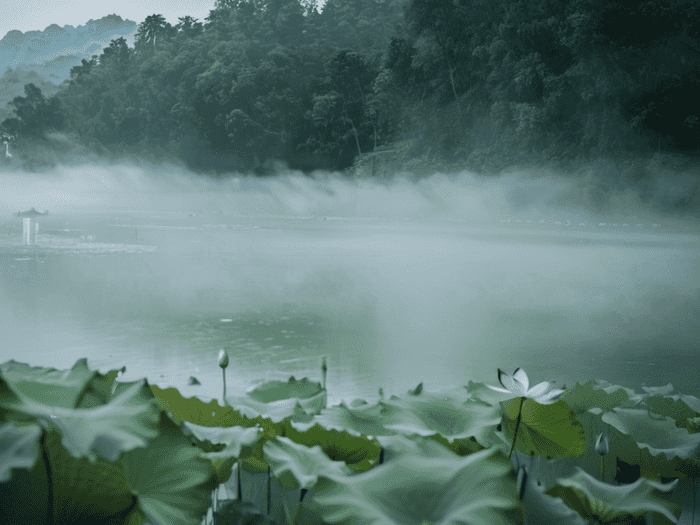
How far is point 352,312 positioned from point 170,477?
255 centimetres

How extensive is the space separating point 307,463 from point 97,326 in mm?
2285

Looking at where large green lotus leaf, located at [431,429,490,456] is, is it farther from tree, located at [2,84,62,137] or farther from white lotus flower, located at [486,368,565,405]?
tree, located at [2,84,62,137]

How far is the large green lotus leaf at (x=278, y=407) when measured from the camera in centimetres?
71

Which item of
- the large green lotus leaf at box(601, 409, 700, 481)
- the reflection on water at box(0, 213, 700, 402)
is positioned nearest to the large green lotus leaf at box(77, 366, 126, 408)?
the large green lotus leaf at box(601, 409, 700, 481)

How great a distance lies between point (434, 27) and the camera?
7.45 metres

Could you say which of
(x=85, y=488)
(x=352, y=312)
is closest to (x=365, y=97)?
(x=352, y=312)

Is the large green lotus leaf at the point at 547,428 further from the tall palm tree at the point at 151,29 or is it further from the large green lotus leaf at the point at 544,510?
the tall palm tree at the point at 151,29

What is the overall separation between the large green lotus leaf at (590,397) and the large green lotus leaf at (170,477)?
21.2 inches

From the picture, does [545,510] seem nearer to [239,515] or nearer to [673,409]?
[239,515]

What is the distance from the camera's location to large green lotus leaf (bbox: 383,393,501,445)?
596 millimetres

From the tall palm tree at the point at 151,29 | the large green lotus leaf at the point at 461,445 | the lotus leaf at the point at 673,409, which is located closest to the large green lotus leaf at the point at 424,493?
the large green lotus leaf at the point at 461,445

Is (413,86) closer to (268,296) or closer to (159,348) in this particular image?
(268,296)

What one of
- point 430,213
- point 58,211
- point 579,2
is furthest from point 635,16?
point 58,211

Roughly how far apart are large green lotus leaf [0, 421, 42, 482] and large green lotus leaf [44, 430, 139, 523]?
4 cm
